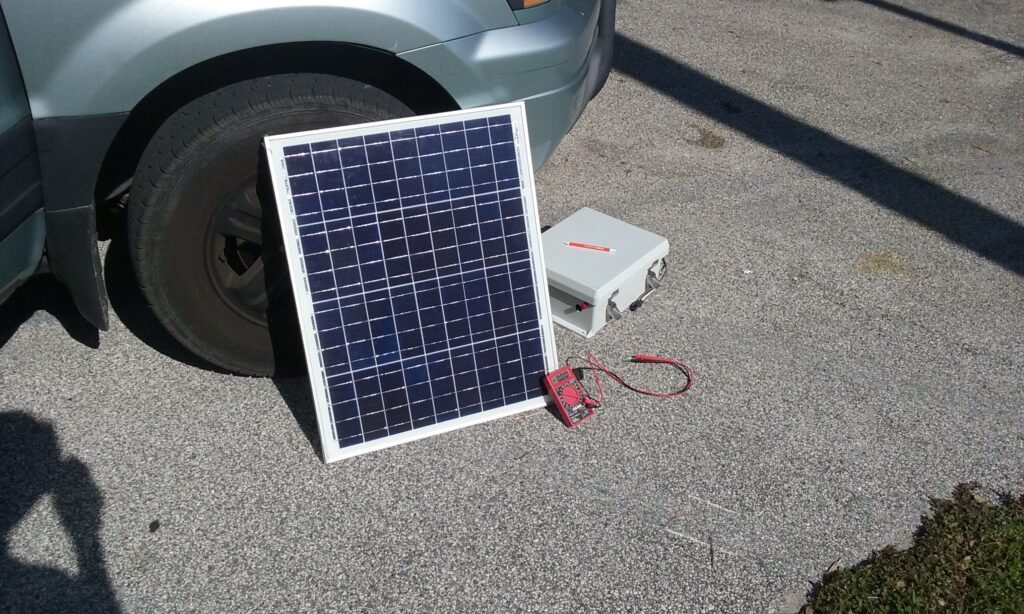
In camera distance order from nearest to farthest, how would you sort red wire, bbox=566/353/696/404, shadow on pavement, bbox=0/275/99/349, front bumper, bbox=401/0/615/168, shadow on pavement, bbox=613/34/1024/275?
front bumper, bbox=401/0/615/168
red wire, bbox=566/353/696/404
shadow on pavement, bbox=0/275/99/349
shadow on pavement, bbox=613/34/1024/275

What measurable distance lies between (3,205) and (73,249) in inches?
10.5

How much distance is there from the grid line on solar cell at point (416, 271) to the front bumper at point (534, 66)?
0.55ft

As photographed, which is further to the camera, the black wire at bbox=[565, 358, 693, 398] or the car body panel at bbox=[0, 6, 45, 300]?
the black wire at bbox=[565, 358, 693, 398]

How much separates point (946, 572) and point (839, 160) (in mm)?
2881

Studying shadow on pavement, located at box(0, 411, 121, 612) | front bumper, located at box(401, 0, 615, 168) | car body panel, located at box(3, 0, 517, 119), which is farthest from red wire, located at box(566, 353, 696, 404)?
shadow on pavement, located at box(0, 411, 121, 612)

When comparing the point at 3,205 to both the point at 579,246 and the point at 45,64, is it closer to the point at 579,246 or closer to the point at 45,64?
the point at 45,64

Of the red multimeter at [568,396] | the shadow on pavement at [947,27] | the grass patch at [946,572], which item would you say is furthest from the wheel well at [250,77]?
the shadow on pavement at [947,27]

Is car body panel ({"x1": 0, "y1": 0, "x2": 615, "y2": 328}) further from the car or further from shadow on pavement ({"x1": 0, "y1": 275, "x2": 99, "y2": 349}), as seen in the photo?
shadow on pavement ({"x1": 0, "y1": 275, "x2": 99, "y2": 349})

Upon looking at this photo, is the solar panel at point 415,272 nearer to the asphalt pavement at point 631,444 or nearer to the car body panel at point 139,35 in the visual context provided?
the asphalt pavement at point 631,444

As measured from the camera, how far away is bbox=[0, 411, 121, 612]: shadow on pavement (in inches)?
92.5

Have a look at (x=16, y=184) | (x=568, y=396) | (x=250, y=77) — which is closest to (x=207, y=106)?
(x=250, y=77)

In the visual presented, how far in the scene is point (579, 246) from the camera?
346 centimetres

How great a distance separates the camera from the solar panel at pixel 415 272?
2.70m

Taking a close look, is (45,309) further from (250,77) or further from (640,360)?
(640,360)
